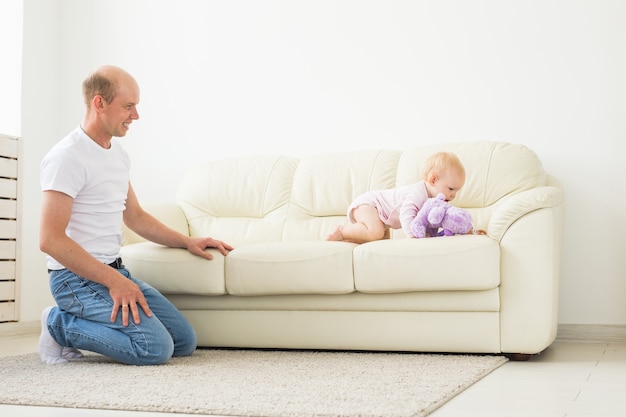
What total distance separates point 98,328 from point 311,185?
1380 millimetres

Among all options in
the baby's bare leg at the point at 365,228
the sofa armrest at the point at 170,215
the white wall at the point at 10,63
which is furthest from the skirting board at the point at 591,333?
the white wall at the point at 10,63

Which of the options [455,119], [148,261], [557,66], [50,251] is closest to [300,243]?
[148,261]

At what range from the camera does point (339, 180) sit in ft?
12.3

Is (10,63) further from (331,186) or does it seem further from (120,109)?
(331,186)

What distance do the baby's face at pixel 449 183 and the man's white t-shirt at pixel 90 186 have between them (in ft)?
4.03

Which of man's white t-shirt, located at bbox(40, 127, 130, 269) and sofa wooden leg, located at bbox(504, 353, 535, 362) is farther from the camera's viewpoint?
sofa wooden leg, located at bbox(504, 353, 535, 362)

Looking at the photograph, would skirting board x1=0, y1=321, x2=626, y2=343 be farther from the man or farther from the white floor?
the man

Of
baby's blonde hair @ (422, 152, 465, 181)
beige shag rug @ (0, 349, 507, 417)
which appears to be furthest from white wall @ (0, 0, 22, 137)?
baby's blonde hair @ (422, 152, 465, 181)

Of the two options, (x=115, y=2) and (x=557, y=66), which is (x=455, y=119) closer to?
(x=557, y=66)

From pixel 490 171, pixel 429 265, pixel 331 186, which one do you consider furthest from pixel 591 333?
pixel 331 186

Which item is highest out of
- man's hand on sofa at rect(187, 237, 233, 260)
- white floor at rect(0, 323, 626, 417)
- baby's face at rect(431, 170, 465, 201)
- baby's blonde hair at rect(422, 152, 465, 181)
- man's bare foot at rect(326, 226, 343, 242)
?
baby's blonde hair at rect(422, 152, 465, 181)

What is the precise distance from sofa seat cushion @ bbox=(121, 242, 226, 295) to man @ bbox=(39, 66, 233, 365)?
14 cm

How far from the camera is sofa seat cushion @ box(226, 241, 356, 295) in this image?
3.02 metres

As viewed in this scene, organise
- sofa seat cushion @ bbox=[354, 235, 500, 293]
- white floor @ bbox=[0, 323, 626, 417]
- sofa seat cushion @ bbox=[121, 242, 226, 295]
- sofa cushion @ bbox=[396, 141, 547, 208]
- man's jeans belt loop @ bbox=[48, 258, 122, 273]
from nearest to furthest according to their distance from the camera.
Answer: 1. white floor @ bbox=[0, 323, 626, 417]
2. sofa seat cushion @ bbox=[354, 235, 500, 293]
3. man's jeans belt loop @ bbox=[48, 258, 122, 273]
4. sofa seat cushion @ bbox=[121, 242, 226, 295]
5. sofa cushion @ bbox=[396, 141, 547, 208]
